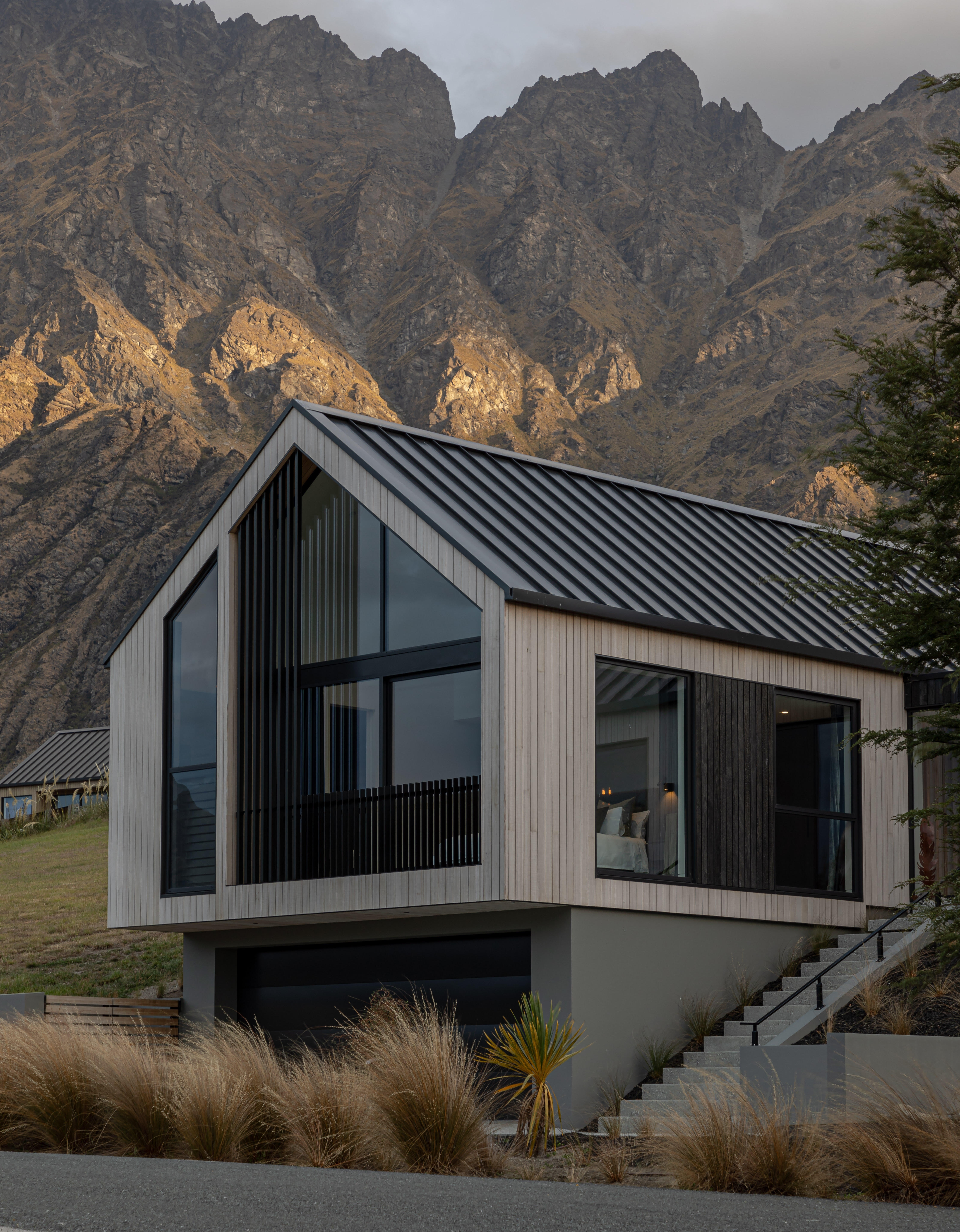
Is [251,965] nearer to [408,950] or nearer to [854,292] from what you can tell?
[408,950]

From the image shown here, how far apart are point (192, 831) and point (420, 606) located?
13.3 ft

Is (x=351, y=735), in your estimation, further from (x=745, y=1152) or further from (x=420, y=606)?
(x=745, y=1152)

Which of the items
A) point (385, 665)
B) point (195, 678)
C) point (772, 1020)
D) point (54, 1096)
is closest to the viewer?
point (54, 1096)

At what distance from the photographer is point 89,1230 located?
272 inches

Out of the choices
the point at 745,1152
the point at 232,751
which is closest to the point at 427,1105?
the point at 745,1152

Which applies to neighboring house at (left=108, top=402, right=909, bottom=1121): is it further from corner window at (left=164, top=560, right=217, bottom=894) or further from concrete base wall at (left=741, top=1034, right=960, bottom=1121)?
concrete base wall at (left=741, top=1034, right=960, bottom=1121)

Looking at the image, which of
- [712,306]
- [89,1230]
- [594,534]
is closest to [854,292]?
[712,306]

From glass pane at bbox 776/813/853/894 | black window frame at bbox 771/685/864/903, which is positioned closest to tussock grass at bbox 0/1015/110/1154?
black window frame at bbox 771/685/864/903

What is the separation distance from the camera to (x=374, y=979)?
16719 millimetres

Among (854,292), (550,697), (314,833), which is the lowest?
(314,833)

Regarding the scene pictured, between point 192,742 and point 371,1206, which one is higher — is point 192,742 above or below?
above

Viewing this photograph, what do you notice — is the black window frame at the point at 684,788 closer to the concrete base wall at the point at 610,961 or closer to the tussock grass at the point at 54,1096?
the concrete base wall at the point at 610,961

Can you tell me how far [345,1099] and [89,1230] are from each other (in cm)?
346

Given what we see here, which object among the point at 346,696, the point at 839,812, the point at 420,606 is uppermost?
the point at 420,606
